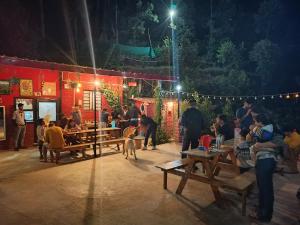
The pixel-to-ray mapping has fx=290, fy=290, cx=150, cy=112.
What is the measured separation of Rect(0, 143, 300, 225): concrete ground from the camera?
15.3 feet

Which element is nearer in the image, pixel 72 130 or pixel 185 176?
pixel 185 176

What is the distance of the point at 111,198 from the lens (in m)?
5.58

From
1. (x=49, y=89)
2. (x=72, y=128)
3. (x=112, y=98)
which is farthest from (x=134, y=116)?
(x=49, y=89)

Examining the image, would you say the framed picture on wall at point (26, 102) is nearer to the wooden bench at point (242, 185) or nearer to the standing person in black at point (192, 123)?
the standing person in black at point (192, 123)

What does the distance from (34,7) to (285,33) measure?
2367 cm

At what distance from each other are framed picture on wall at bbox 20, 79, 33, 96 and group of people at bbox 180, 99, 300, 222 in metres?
6.61

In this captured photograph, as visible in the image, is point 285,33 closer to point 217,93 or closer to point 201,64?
point 201,64

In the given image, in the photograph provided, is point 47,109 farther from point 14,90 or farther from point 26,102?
point 14,90

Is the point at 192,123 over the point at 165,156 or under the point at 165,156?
over

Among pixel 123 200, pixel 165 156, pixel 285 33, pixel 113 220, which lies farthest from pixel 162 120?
pixel 285 33

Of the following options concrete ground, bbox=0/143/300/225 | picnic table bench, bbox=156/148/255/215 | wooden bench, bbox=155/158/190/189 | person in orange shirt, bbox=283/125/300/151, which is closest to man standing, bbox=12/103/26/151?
concrete ground, bbox=0/143/300/225

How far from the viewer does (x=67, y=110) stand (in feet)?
42.6

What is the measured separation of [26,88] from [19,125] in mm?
1619

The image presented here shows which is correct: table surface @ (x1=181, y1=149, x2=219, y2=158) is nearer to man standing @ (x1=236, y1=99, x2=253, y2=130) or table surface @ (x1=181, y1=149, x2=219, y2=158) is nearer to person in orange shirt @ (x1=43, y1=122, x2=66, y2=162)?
man standing @ (x1=236, y1=99, x2=253, y2=130)
